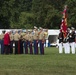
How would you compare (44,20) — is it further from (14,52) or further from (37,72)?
(37,72)

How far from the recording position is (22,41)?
29.4m

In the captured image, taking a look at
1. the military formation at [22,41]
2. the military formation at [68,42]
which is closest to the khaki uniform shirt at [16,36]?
the military formation at [22,41]

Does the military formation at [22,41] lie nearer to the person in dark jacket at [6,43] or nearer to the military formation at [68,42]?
the person in dark jacket at [6,43]

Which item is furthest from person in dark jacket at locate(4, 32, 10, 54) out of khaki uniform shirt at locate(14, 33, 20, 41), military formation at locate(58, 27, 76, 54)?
military formation at locate(58, 27, 76, 54)

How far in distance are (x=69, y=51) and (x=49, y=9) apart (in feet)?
128

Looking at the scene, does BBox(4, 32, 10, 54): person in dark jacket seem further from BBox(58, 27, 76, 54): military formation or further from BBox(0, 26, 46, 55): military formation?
BBox(58, 27, 76, 54): military formation

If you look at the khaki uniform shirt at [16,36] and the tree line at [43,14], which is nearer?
the khaki uniform shirt at [16,36]

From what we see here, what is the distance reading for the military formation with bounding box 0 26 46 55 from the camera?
28.6 meters

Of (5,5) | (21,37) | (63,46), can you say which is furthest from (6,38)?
(5,5)

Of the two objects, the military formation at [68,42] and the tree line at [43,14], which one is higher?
the tree line at [43,14]

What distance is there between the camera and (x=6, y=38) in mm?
28391

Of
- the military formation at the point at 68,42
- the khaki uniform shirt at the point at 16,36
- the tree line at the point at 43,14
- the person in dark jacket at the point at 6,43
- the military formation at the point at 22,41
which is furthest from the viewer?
the tree line at the point at 43,14

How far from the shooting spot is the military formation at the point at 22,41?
93.7 ft

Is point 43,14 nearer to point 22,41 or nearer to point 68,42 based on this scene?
point 68,42
